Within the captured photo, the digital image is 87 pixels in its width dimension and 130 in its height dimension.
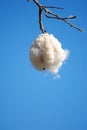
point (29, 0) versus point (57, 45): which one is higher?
point (29, 0)

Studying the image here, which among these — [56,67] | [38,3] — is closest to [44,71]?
[56,67]

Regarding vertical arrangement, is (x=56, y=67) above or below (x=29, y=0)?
below

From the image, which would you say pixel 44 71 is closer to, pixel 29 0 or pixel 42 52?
pixel 42 52

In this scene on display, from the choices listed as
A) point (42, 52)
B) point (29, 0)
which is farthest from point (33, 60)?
point (29, 0)

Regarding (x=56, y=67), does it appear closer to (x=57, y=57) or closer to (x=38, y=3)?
(x=57, y=57)

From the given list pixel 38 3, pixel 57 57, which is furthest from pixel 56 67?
pixel 38 3
